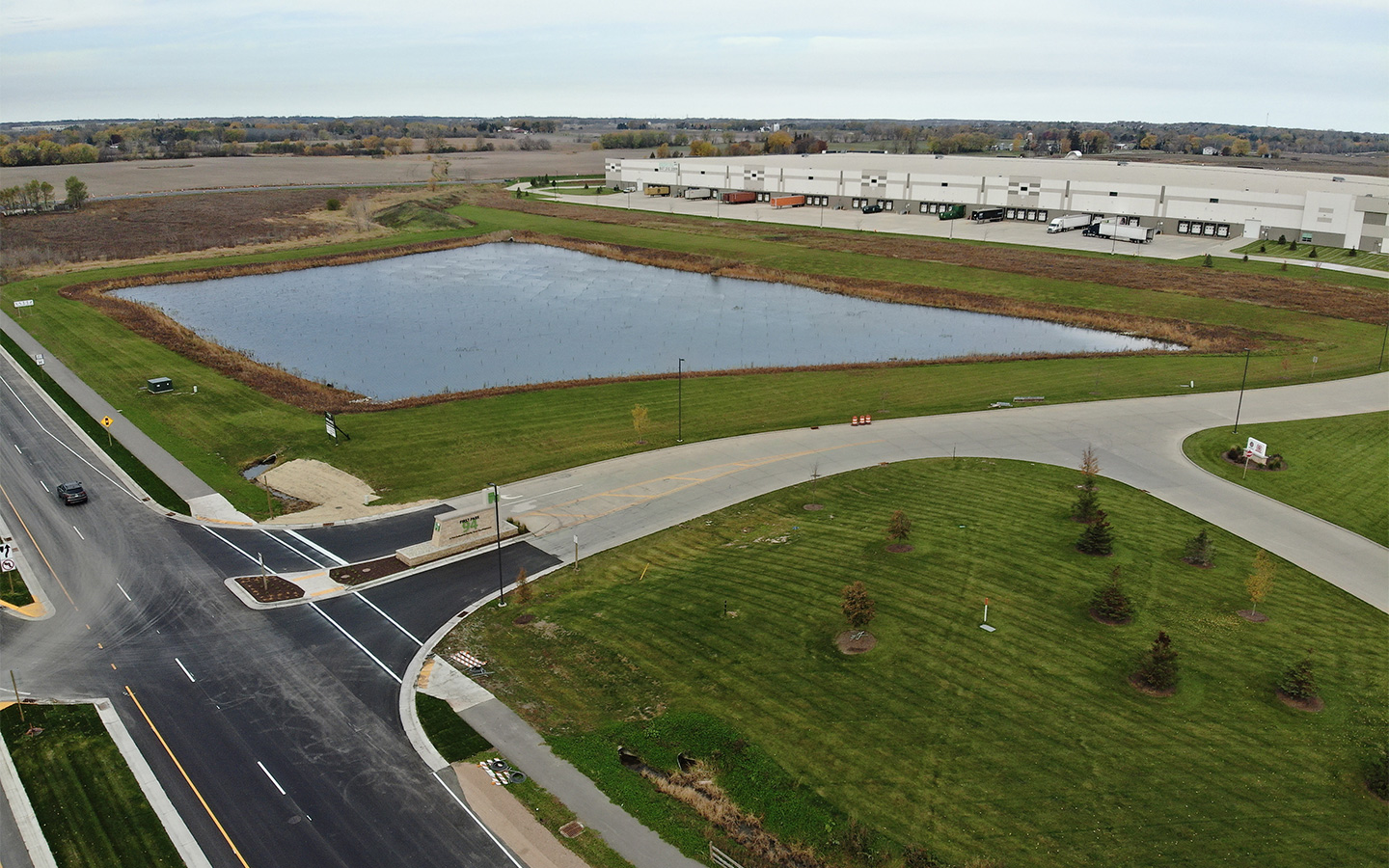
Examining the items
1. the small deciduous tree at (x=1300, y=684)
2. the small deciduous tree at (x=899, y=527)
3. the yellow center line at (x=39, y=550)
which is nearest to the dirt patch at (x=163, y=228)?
the yellow center line at (x=39, y=550)

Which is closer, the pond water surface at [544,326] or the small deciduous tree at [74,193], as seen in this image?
the pond water surface at [544,326]

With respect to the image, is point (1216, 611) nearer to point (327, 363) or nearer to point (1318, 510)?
point (1318, 510)

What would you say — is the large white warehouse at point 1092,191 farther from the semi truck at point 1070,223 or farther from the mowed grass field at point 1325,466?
the mowed grass field at point 1325,466

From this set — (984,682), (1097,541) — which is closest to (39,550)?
(984,682)

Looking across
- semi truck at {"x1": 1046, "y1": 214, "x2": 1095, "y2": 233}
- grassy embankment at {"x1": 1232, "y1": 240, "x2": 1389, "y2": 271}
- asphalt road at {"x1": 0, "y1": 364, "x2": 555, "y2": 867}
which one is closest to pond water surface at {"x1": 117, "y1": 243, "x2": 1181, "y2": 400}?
asphalt road at {"x1": 0, "y1": 364, "x2": 555, "y2": 867}

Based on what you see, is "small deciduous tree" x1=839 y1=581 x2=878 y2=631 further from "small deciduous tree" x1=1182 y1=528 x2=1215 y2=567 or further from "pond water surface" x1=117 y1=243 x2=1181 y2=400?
"pond water surface" x1=117 y1=243 x2=1181 y2=400

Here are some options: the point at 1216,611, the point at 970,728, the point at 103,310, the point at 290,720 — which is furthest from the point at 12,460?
the point at 1216,611
